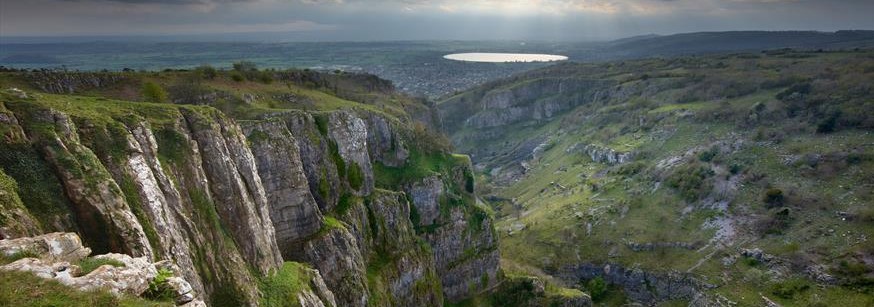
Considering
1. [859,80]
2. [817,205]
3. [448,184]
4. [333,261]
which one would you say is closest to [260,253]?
[333,261]

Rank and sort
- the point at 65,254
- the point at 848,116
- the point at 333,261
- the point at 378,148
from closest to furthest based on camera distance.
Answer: the point at 65,254, the point at 333,261, the point at 378,148, the point at 848,116

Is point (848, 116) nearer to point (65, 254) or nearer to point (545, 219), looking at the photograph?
point (545, 219)

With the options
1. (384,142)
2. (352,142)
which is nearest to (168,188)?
(352,142)

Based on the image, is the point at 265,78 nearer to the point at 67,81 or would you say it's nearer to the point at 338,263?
the point at 67,81

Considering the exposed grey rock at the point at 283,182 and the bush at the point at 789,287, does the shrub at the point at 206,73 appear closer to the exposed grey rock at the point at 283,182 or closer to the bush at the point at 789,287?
the exposed grey rock at the point at 283,182

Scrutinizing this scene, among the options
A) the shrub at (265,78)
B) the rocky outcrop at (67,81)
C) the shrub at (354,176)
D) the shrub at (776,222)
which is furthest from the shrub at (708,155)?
the rocky outcrop at (67,81)

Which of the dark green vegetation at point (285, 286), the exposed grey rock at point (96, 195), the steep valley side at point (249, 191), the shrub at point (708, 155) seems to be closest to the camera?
the exposed grey rock at point (96, 195)

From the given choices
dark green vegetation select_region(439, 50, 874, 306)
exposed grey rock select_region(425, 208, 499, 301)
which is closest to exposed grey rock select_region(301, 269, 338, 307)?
exposed grey rock select_region(425, 208, 499, 301)

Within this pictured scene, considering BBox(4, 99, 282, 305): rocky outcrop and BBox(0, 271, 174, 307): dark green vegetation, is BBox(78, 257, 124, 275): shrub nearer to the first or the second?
BBox(0, 271, 174, 307): dark green vegetation
